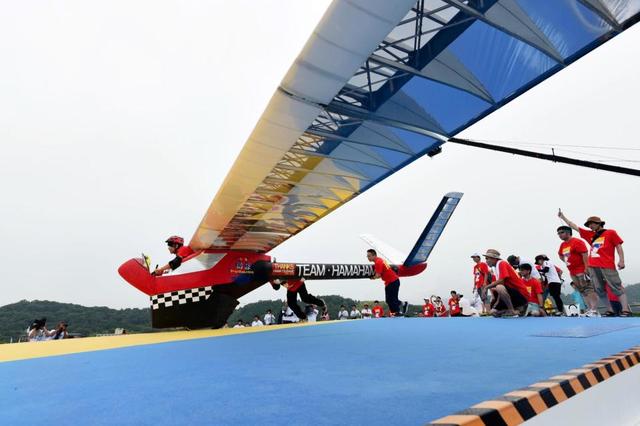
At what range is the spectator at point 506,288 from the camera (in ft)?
23.0

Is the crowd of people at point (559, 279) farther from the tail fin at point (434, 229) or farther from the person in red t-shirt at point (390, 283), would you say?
the tail fin at point (434, 229)

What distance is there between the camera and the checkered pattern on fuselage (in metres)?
8.34

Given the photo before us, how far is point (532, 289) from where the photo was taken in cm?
766

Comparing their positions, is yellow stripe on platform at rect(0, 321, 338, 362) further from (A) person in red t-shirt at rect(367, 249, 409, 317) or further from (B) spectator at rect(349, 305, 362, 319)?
(B) spectator at rect(349, 305, 362, 319)

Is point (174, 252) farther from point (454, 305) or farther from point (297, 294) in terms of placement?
point (454, 305)

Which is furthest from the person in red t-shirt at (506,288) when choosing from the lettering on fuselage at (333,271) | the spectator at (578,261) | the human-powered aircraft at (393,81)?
the lettering on fuselage at (333,271)

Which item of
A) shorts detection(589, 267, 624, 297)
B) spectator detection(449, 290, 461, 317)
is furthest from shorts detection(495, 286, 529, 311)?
spectator detection(449, 290, 461, 317)

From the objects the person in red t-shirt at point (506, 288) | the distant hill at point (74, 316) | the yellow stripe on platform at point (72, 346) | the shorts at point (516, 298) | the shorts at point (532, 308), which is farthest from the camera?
the distant hill at point (74, 316)

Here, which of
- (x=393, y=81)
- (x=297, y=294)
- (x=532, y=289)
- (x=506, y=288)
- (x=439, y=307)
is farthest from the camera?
(x=439, y=307)

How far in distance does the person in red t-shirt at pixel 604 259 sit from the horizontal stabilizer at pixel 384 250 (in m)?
8.68

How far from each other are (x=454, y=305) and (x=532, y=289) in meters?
4.50

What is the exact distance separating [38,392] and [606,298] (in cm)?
782

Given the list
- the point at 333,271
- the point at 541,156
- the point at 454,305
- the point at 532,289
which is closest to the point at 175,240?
the point at 333,271

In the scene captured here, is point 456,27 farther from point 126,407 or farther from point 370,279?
point 370,279
